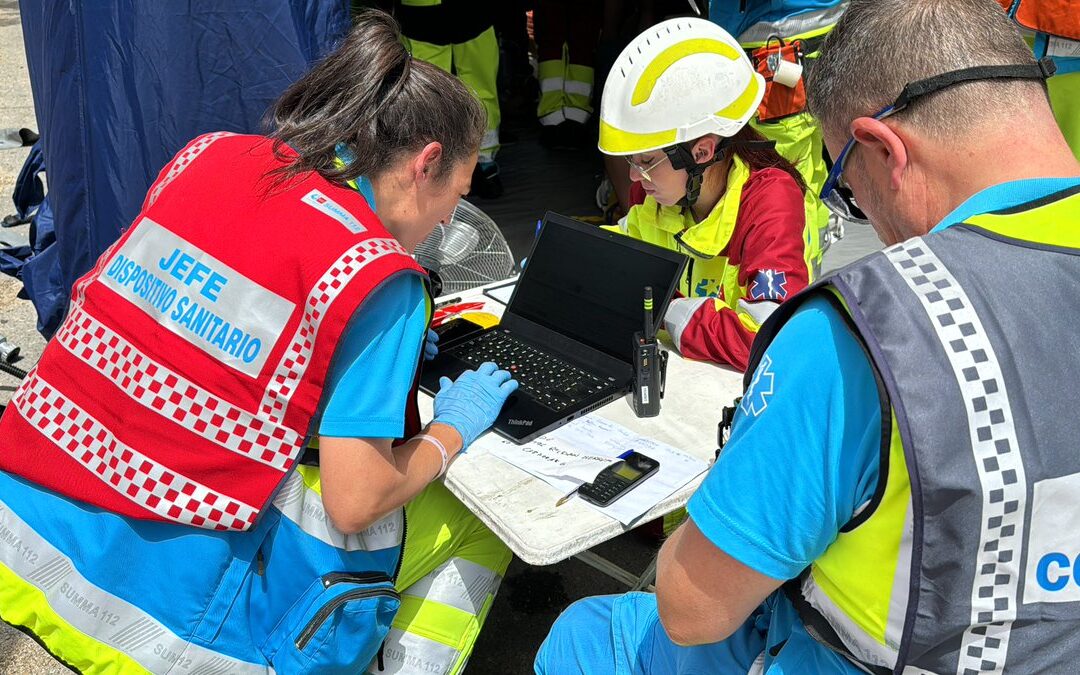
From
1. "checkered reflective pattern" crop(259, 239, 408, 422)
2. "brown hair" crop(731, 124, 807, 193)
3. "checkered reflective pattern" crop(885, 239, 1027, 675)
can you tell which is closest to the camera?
"checkered reflective pattern" crop(885, 239, 1027, 675)

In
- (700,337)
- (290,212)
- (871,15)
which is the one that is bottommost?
(700,337)

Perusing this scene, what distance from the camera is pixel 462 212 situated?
2.74 meters

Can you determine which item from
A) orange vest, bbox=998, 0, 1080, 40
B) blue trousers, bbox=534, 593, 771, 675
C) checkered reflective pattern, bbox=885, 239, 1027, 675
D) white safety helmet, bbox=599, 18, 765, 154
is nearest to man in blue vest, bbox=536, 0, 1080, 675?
checkered reflective pattern, bbox=885, 239, 1027, 675

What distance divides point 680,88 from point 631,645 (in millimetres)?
1371

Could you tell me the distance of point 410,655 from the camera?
184 cm

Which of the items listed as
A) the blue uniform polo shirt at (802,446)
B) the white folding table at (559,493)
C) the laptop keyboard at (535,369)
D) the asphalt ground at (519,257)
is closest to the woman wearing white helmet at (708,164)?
the white folding table at (559,493)

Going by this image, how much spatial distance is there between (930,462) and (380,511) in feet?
3.13

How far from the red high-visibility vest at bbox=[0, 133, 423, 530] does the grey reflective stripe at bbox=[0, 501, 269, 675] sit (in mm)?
128

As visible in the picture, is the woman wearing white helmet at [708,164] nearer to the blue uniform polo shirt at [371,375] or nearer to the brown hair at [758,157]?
the brown hair at [758,157]

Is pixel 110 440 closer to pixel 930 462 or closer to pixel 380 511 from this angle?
pixel 380 511

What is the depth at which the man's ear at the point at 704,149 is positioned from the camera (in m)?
2.37

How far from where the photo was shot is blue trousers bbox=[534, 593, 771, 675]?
1404 mm

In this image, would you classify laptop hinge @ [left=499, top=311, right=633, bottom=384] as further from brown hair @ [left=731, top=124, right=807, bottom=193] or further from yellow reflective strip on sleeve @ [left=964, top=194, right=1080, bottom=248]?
yellow reflective strip on sleeve @ [left=964, top=194, right=1080, bottom=248]

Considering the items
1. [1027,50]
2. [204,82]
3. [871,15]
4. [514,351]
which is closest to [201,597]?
[514,351]
